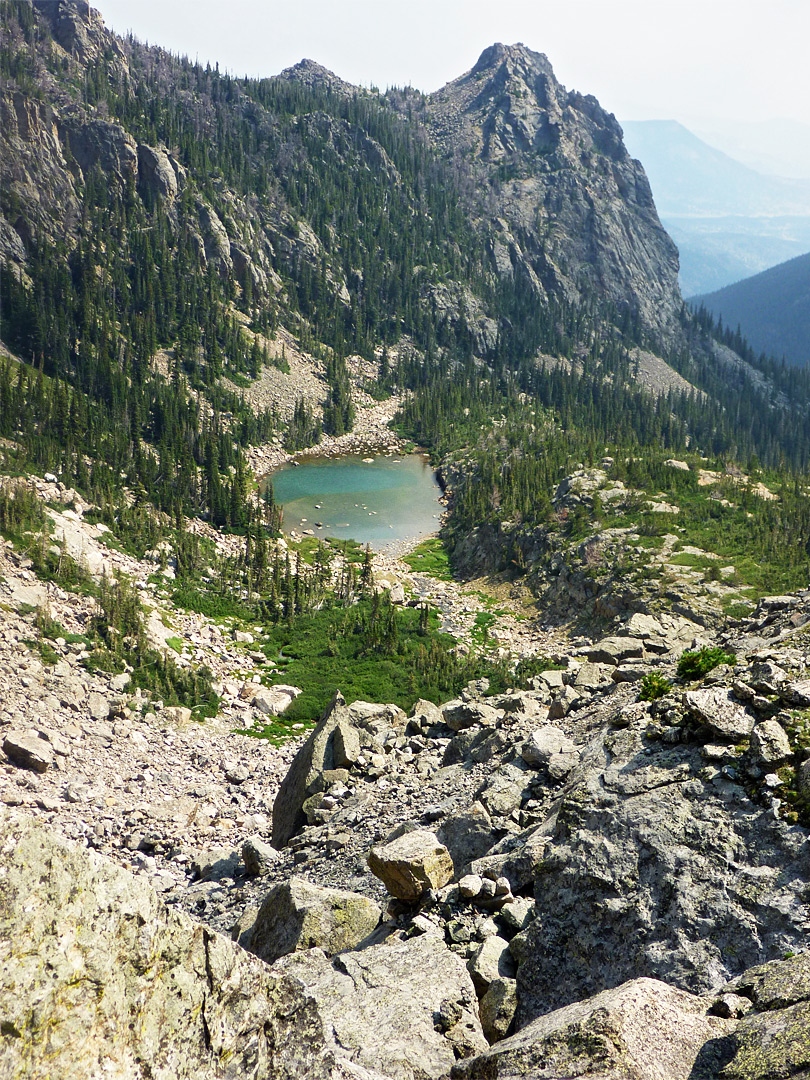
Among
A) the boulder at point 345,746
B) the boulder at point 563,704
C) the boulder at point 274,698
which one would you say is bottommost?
the boulder at point 274,698

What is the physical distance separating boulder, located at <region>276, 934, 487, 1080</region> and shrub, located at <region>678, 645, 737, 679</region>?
7.15 m

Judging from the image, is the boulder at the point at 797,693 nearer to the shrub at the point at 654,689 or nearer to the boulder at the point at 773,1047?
the shrub at the point at 654,689

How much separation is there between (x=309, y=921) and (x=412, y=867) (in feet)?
6.46

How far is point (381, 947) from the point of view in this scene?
10.8 m

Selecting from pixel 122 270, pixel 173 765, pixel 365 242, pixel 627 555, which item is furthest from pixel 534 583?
pixel 365 242

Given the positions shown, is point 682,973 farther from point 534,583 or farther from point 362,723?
point 534,583

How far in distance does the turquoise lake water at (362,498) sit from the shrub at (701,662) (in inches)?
2005

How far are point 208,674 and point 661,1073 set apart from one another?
3229 centimetres

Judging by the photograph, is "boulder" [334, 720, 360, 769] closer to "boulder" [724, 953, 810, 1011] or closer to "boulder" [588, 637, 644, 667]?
"boulder" [588, 637, 644, 667]

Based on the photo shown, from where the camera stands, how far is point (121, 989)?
237 inches

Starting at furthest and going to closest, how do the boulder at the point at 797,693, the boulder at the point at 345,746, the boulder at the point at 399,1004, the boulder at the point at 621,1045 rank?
the boulder at the point at 345,746 < the boulder at the point at 797,693 < the boulder at the point at 399,1004 < the boulder at the point at 621,1045

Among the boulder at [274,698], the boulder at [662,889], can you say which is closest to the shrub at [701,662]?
the boulder at [662,889]

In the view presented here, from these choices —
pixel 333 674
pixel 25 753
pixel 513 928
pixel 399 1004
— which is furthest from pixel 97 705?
pixel 399 1004

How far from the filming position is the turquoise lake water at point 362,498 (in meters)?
69.8
